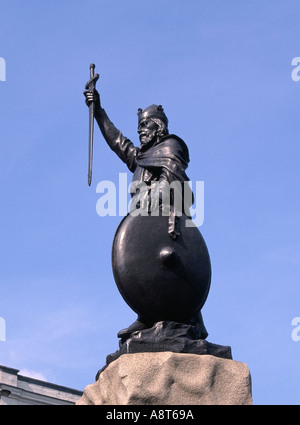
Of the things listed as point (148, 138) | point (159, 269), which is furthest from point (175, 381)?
point (148, 138)

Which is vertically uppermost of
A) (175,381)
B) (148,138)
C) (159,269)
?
(148,138)

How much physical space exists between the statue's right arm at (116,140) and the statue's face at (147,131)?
23cm

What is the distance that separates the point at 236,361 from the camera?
733 centimetres

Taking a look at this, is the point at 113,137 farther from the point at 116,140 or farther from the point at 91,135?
the point at 91,135

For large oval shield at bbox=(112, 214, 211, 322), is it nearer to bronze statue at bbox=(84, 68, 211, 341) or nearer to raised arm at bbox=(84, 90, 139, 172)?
bronze statue at bbox=(84, 68, 211, 341)

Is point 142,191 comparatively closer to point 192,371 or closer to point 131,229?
point 131,229

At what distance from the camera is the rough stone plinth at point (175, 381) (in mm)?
6874

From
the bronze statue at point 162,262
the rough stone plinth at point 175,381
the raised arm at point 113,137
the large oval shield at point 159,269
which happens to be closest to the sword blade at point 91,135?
the raised arm at point 113,137

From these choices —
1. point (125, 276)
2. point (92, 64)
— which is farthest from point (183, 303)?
point (92, 64)

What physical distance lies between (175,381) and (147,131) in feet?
9.07

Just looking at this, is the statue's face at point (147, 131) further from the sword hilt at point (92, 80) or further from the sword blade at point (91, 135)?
the sword hilt at point (92, 80)

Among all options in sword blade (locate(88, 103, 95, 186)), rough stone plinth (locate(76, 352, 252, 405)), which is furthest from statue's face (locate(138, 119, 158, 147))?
rough stone plinth (locate(76, 352, 252, 405))

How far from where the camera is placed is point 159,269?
7441 millimetres
